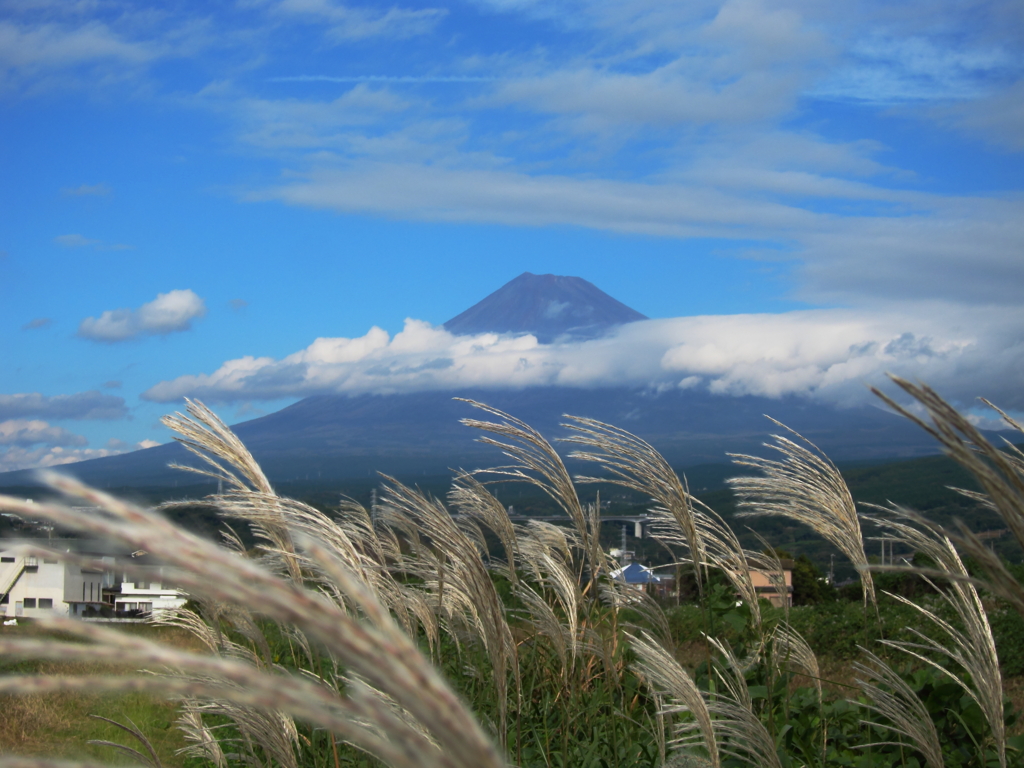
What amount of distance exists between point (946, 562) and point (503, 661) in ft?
5.82

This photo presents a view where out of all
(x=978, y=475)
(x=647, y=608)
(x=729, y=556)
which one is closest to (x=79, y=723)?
(x=647, y=608)

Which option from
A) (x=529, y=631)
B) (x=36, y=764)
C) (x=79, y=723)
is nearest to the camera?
(x=36, y=764)

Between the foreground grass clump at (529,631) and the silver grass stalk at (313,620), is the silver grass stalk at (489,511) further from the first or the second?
the silver grass stalk at (313,620)

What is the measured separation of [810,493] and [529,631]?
259cm

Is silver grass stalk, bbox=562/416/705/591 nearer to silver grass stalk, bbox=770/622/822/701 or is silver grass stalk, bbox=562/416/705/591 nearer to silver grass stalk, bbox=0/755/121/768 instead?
silver grass stalk, bbox=770/622/822/701

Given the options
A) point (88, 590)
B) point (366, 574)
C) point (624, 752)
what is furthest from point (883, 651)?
point (88, 590)

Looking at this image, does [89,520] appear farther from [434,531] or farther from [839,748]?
[839,748]

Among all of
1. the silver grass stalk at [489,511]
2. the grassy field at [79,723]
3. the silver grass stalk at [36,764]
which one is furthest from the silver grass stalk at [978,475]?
the grassy field at [79,723]

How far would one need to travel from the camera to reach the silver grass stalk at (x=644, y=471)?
9.73 feet

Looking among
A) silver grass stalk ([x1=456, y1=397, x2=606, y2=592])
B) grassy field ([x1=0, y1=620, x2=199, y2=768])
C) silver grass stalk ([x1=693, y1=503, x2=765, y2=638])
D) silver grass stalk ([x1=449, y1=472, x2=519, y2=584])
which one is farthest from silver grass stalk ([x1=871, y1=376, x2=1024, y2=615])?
grassy field ([x1=0, y1=620, x2=199, y2=768])

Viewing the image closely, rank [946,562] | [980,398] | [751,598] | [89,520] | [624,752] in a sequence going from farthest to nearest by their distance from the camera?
[624,752] < [751,598] < [946,562] < [980,398] < [89,520]

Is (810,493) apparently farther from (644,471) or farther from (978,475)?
(978,475)

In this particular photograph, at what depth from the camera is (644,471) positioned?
3062mm

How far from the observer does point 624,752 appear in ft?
12.7
